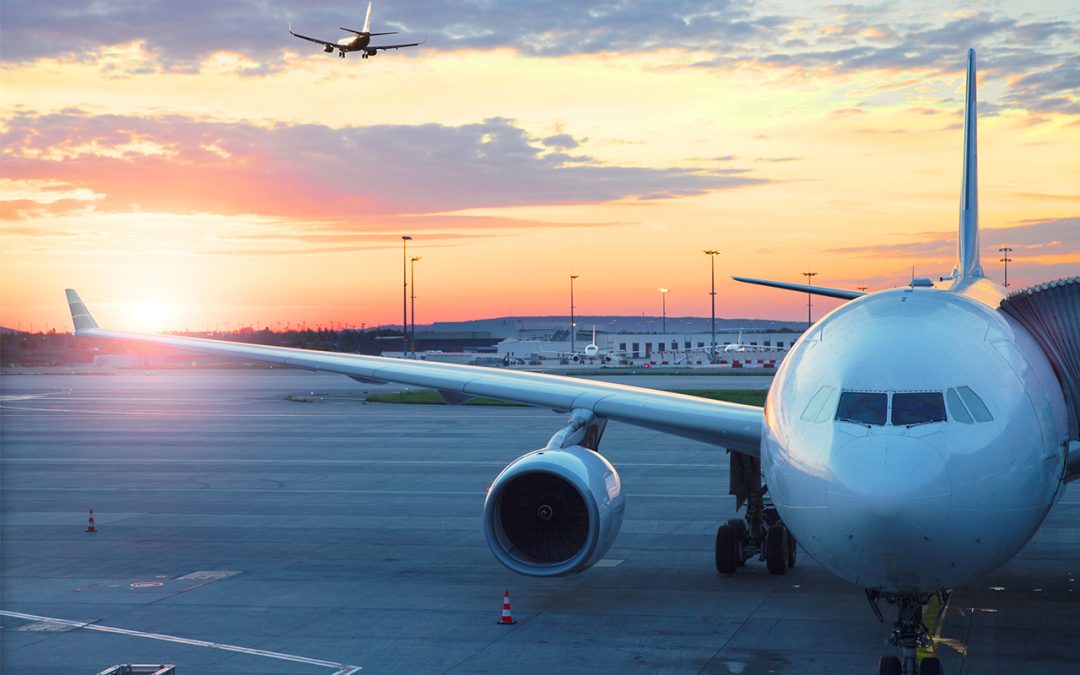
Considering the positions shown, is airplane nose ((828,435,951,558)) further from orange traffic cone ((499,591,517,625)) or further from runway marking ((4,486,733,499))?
runway marking ((4,486,733,499))

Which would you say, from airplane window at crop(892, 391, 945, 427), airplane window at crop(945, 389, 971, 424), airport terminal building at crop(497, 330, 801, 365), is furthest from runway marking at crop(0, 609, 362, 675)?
airport terminal building at crop(497, 330, 801, 365)

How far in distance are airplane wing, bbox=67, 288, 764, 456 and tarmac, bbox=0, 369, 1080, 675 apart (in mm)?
2448

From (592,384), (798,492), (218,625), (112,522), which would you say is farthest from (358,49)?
(798,492)

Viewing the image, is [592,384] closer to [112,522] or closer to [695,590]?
[695,590]

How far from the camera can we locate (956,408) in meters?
10.4

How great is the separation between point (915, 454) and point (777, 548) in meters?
7.99

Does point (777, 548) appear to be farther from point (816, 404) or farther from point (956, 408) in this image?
point (956, 408)

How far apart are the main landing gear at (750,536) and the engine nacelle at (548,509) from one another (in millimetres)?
2211

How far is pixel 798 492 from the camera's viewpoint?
10703 millimetres

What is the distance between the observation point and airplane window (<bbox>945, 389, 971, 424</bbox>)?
10.3 m

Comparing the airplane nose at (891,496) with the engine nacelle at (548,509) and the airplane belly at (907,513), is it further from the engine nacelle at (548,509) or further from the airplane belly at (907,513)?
the engine nacelle at (548,509)

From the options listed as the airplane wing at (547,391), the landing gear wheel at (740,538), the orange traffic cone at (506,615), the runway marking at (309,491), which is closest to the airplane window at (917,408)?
the airplane wing at (547,391)

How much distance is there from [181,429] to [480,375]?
28.4 m

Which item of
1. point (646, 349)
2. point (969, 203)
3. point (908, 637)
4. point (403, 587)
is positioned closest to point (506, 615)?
point (403, 587)
